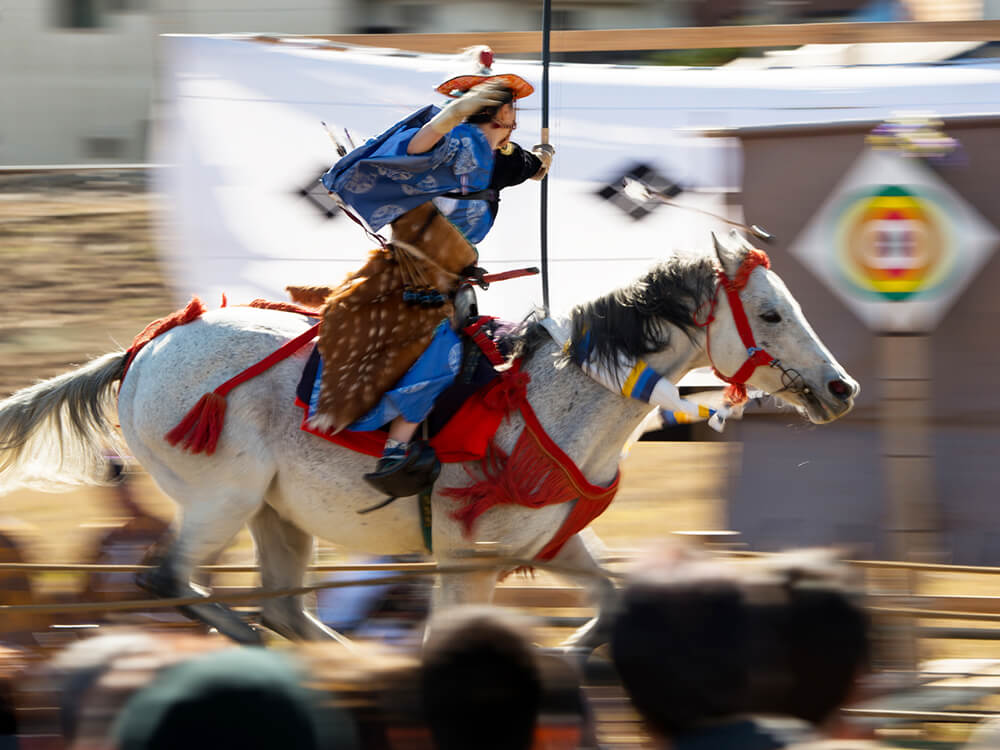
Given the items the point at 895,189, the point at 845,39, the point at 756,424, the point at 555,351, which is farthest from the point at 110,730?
the point at 845,39

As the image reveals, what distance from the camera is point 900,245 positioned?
4832 mm

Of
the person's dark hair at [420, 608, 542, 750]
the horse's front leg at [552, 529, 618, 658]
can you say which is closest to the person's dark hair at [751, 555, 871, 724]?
the person's dark hair at [420, 608, 542, 750]

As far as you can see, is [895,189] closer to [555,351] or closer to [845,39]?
[555,351]

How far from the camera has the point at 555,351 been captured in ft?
14.4

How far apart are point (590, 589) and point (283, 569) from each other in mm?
1203

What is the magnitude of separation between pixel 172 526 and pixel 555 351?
1.51m

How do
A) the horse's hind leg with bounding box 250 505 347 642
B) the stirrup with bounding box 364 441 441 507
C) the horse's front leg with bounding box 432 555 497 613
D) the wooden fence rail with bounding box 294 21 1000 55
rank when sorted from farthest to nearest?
the wooden fence rail with bounding box 294 21 1000 55
the horse's hind leg with bounding box 250 505 347 642
the stirrup with bounding box 364 441 441 507
the horse's front leg with bounding box 432 555 497 613

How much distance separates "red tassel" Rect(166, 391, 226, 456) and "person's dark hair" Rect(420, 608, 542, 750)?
228 cm

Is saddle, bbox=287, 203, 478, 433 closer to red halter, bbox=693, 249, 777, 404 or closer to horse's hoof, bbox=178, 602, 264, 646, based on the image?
horse's hoof, bbox=178, 602, 264, 646

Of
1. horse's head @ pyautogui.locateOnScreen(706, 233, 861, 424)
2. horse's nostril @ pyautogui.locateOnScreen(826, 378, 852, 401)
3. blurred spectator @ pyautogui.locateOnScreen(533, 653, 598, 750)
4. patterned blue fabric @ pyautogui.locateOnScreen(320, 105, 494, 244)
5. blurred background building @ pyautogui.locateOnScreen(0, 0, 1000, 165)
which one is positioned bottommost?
blurred spectator @ pyautogui.locateOnScreen(533, 653, 598, 750)

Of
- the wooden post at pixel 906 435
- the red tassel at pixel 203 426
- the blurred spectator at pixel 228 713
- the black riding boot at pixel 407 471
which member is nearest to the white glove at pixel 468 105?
the black riding boot at pixel 407 471

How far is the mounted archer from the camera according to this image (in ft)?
13.7

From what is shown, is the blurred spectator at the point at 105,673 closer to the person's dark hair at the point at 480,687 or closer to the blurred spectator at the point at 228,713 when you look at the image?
the blurred spectator at the point at 228,713

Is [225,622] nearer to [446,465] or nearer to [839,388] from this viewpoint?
[446,465]
